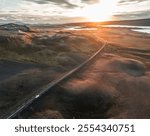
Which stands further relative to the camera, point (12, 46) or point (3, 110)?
point (12, 46)

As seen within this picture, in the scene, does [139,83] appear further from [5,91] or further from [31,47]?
[31,47]

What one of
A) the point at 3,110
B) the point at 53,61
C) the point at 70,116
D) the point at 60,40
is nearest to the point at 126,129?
the point at 70,116

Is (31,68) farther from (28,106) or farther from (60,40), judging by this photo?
(60,40)

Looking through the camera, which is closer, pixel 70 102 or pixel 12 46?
pixel 70 102

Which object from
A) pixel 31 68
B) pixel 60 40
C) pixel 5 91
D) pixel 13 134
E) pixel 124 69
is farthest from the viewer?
pixel 60 40

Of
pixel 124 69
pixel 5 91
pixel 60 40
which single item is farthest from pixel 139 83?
pixel 60 40

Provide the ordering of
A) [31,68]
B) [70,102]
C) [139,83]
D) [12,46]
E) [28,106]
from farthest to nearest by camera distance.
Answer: [12,46] < [31,68] < [139,83] < [70,102] < [28,106]

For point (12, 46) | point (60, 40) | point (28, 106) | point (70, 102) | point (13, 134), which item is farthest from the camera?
point (60, 40)

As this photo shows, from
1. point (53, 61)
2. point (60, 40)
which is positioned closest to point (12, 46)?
point (53, 61)

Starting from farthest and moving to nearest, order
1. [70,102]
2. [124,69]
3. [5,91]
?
1. [124,69]
2. [5,91]
3. [70,102]
